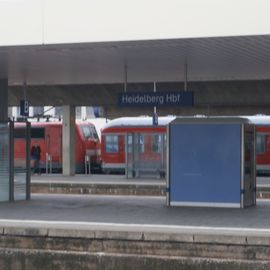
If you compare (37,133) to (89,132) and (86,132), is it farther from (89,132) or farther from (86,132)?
(89,132)

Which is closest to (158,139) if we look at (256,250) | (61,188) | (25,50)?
(61,188)

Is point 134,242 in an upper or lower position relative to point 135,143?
lower

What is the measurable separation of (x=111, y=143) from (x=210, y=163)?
20468 mm

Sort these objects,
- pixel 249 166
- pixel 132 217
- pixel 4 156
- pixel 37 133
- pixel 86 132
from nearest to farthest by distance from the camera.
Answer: pixel 132 217
pixel 249 166
pixel 4 156
pixel 37 133
pixel 86 132

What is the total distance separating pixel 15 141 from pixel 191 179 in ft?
15.7

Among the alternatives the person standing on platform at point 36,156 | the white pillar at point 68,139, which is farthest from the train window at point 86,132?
the white pillar at point 68,139

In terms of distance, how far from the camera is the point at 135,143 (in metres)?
29.7

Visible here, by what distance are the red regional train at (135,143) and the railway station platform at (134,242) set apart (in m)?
14.4

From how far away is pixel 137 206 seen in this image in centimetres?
1633

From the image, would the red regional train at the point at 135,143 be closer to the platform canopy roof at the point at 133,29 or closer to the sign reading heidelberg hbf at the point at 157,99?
the sign reading heidelberg hbf at the point at 157,99

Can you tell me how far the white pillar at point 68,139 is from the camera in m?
32.5

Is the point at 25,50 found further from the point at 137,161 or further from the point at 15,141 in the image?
the point at 137,161

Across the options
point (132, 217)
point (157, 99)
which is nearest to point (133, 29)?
point (132, 217)

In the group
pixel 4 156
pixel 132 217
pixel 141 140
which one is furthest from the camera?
pixel 141 140
